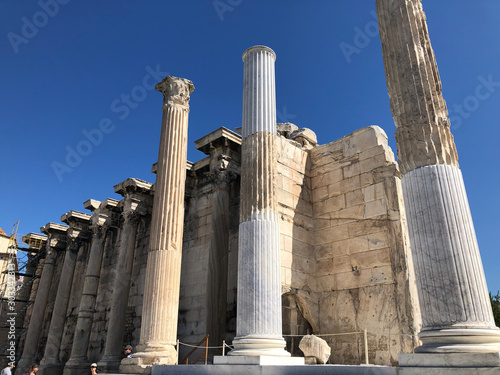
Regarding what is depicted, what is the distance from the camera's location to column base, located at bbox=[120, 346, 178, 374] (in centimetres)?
1073

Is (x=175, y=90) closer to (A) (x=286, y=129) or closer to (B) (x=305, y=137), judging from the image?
(A) (x=286, y=129)

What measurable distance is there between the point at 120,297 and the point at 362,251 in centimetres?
928

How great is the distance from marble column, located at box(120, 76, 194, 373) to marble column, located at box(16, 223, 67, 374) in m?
12.5

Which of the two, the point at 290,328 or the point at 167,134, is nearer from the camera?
the point at 290,328

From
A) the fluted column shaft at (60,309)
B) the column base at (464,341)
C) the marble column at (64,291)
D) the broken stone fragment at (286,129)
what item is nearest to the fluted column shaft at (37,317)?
the marble column at (64,291)

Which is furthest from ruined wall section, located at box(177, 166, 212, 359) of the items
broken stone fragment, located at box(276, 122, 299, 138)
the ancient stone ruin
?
broken stone fragment, located at box(276, 122, 299, 138)

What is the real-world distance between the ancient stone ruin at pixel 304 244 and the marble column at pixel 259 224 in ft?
0.12

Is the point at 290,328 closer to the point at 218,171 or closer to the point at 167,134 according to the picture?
the point at 218,171

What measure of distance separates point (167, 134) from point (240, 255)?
17.5 ft

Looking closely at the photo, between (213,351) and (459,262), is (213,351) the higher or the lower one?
the lower one

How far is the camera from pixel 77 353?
17531mm

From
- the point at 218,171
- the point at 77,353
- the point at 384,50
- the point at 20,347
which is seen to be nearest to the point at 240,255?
the point at 218,171

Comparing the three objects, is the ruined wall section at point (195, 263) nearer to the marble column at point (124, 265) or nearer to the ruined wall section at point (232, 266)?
the ruined wall section at point (232, 266)

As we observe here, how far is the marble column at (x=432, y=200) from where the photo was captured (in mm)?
6020
